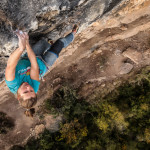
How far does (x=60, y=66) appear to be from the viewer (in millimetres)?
5496

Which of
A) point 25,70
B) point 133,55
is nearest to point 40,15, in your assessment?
point 25,70

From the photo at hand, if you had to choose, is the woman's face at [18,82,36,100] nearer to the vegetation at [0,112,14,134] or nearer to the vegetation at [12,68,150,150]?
the vegetation at [12,68,150,150]

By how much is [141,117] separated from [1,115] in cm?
607

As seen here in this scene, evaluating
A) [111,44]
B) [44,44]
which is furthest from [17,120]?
[111,44]

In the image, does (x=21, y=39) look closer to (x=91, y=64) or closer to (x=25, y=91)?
(x=25, y=91)

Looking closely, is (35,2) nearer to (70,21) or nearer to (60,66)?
(70,21)

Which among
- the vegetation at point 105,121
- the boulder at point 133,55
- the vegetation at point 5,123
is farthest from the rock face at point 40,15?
the vegetation at point 5,123

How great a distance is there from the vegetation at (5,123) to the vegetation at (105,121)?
1166 millimetres

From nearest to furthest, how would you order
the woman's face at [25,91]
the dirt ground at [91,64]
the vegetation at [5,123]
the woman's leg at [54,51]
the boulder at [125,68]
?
the woman's face at [25,91] → the woman's leg at [54,51] → the dirt ground at [91,64] → the boulder at [125,68] → the vegetation at [5,123]

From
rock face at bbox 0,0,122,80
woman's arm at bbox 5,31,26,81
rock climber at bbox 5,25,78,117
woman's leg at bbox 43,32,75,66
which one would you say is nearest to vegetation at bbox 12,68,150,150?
woman's leg at bbox 43,32,75,66

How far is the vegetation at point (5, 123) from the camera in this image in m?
5.69

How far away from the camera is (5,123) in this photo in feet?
19.0

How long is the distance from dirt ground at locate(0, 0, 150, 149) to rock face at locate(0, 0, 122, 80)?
1600mm

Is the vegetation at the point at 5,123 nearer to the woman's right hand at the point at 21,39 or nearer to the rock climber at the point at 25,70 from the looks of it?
the rock climber at the point at 25,70
